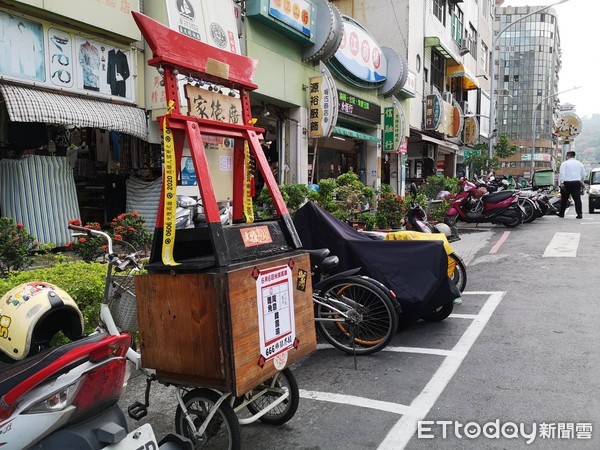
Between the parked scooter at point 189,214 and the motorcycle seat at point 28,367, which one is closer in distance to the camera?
the motorcycle seat at point 28,367

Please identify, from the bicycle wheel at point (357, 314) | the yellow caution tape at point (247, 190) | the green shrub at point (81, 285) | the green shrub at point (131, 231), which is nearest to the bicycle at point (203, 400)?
the green shrub at point (81, 285)

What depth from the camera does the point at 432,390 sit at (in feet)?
12.5

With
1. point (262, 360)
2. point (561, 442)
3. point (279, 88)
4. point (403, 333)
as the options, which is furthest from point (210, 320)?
point (279, 88)

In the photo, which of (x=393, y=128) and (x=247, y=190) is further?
(x=393, y=128)

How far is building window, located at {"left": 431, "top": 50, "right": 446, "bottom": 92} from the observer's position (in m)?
23.8

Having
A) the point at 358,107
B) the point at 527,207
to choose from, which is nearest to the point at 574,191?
the point at 527,207

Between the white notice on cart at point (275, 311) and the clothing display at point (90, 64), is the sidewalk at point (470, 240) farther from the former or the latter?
→ the clothing display at point (90, 64)

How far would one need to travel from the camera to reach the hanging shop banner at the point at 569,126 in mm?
51031

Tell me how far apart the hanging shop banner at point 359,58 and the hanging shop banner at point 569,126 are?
1658 inches

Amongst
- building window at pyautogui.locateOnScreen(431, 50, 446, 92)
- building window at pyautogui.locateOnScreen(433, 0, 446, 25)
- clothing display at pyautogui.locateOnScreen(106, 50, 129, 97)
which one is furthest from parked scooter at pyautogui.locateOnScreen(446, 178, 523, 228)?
building window at pyautogui.locateOnScreen(433, 0, 446, 25)

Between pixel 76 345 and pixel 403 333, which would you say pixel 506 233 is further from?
pixel 76 345

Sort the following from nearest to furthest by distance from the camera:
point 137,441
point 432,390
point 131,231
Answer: point 137,441 → point 432,390 → point 131,231

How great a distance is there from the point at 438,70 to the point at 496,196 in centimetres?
1389

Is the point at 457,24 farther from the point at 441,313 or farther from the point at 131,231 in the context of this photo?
the point at 131,231
